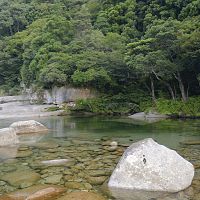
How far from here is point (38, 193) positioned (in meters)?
7.15

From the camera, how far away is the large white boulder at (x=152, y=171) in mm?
7418

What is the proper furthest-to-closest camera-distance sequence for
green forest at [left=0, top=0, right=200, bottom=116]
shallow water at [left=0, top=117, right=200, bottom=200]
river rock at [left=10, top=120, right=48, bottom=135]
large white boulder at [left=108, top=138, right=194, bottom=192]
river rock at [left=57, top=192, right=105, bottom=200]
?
green forest at [left=0, top=0, right=200, bottom=116]
river rock at [left=10, top=120, right=48, bottom=135]
shallow water at [left=0, top=117, right=200, bottom=200]
large white boulder at [left=108, top=138, right=194, bottom=192]
river rock at [left=57, top=192, right=105, bottom=200]

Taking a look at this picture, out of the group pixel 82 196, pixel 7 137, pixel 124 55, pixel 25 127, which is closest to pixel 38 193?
pixel 82 196

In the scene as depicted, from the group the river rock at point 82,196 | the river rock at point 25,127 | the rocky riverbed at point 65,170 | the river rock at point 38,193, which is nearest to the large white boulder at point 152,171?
the rocky riverbed at point 65,170

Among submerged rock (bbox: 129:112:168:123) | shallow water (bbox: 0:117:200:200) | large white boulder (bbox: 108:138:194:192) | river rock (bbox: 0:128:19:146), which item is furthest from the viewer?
submerged rock (bbox: 129:112:168:123)

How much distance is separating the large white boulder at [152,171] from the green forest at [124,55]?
15700 mm

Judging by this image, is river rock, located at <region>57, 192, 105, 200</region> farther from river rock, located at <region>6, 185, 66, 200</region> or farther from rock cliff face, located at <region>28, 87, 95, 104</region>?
rock cliff face, located at <region>28, 87, 95, 104</region>

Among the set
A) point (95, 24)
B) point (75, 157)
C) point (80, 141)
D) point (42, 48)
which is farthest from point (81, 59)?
point (75, 157)

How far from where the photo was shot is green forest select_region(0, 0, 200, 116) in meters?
23.9

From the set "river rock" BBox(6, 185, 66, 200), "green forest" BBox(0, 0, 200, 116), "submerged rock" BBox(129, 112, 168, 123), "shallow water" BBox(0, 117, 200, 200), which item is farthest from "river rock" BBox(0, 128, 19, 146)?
"green forest" BBox(0, 0, 200, 116)

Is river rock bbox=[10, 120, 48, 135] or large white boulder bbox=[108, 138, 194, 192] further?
river rock bbox=[10, 120, 48, 135]

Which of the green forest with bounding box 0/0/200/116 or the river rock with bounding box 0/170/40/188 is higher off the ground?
the green forest with bounding box 0/0/200/116

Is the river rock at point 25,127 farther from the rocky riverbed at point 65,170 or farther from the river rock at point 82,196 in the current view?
the river rock at point 82,196

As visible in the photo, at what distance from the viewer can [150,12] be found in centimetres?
3906
